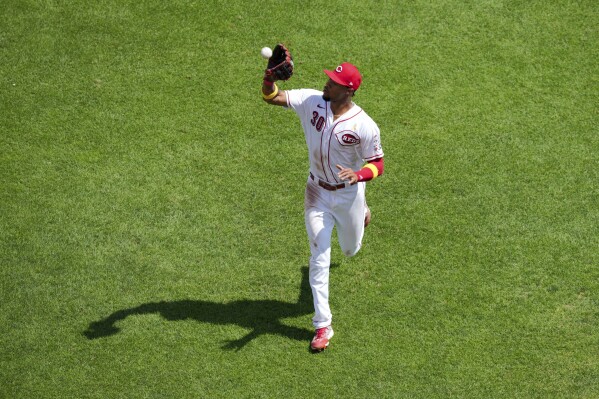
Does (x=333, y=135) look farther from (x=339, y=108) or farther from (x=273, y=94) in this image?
(x=273, y=94)

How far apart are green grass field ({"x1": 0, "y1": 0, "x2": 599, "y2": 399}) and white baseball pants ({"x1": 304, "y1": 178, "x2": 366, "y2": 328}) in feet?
1.66

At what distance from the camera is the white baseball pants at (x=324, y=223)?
8.34m

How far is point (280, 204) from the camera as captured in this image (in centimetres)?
988

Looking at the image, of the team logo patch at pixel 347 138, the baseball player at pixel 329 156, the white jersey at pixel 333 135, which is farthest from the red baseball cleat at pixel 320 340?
the team logo patch at pixel 347 138

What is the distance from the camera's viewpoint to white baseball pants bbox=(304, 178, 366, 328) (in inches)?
328

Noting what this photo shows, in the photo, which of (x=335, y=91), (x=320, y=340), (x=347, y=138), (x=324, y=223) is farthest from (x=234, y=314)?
(x=335, y=91)

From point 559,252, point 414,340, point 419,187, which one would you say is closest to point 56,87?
point 419,187

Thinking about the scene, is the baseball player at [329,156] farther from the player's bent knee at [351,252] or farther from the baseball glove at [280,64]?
the player's bent knee at [351,252]

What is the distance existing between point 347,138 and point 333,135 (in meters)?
0.14

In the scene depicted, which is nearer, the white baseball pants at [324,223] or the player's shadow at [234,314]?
the white baseball pants at [324,223]

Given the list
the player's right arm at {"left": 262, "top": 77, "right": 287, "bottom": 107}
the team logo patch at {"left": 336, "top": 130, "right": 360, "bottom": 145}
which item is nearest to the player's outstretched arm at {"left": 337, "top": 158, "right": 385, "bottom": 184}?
the team logo patch at {"left": 336, "top": 130, "right": 360, "bottom": 145}

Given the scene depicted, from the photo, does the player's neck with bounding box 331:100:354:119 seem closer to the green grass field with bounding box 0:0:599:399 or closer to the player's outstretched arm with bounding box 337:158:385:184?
the player's outstretched arm with bounding box 337:158:385:184

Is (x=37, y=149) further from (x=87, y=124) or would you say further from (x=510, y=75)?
(x=510, y=75)

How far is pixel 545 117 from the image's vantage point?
35.2 ft
